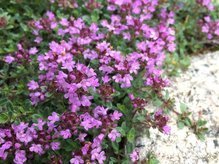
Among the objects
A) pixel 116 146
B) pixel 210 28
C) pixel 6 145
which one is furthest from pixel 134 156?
pixel 210 28

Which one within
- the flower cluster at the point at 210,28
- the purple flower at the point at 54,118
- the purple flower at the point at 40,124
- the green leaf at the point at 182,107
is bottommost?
the purple flower at the point at 40,124

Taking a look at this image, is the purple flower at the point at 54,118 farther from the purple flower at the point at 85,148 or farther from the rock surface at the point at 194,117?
the rock surface at the point at 194,117

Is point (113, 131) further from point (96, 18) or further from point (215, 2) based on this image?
point (215, 2)

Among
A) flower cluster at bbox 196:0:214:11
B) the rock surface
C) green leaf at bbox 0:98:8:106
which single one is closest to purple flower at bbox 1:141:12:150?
green leaf at bbox 0:98:8:106

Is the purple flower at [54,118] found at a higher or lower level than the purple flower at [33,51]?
lower

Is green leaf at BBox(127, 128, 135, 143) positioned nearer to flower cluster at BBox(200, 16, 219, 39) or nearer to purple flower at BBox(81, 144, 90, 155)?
purple flower at BBox(81, 144, 90, 155)

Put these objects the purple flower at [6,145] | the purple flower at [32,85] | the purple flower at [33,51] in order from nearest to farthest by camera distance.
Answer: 1. the purple flower at [6,145]
2. the purple flower at [32,85]
3. the purple flower at [33,51]

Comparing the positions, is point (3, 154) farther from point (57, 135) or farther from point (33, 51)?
point (33, 51)

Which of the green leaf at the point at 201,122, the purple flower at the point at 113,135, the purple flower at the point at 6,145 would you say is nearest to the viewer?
the purple flower at the point at 6,145

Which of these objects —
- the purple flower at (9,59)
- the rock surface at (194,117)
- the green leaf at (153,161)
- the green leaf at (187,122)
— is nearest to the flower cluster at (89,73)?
the purple flower at (9,59)
